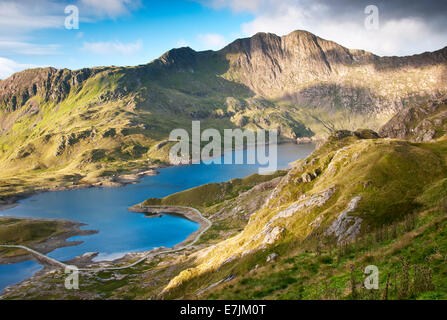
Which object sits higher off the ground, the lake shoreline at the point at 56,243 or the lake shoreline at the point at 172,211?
the lake shoreline at the point at 172,211

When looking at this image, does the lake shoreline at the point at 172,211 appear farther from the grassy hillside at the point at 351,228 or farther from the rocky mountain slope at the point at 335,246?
the grassy hillside at the point at 351,228

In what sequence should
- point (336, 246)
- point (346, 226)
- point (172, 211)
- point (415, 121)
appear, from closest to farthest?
point (336, 246)
point (346, 226)
point (415, 121)
point (172, 211)

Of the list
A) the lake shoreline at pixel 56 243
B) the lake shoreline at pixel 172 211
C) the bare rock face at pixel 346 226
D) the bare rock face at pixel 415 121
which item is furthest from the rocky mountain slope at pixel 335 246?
the bare rock face at pixel 415 121

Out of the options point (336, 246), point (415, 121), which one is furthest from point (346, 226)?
point (415, 121)

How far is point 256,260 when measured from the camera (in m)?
50.8

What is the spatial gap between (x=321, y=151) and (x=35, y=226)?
13543 cm

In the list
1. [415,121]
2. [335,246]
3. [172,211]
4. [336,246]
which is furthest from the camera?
[172,211]

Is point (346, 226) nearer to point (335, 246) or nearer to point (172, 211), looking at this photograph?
point (335, 246)

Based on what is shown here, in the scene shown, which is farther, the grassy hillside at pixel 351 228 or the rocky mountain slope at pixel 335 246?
the grassy hillside at pixel 351 228

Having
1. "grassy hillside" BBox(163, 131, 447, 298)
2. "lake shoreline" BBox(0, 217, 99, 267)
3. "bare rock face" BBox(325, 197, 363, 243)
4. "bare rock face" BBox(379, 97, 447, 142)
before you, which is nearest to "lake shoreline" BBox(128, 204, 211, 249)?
"lake shoreline" BBox(0, 217, 99, 267)

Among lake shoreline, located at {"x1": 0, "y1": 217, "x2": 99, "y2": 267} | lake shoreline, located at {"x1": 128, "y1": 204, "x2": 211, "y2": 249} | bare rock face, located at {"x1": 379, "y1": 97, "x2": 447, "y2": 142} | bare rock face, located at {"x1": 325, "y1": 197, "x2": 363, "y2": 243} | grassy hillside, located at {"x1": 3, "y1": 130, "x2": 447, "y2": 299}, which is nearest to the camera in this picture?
grassy hillside, located at {"x1": 3, "y1": 130, "x2": 447, "y2": 299}

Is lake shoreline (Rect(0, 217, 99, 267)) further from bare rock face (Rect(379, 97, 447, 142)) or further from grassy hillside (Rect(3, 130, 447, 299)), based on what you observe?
bare rock face (Rect(379, 97, 447, 142))

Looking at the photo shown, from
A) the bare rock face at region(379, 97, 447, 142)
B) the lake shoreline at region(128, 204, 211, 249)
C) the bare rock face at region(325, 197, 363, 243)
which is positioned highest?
the bare rock face at region(379, 97, 447, 142)

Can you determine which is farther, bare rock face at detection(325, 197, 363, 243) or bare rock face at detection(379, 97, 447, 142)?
→ bare rock face at detection(379, 97, 447, 142)
